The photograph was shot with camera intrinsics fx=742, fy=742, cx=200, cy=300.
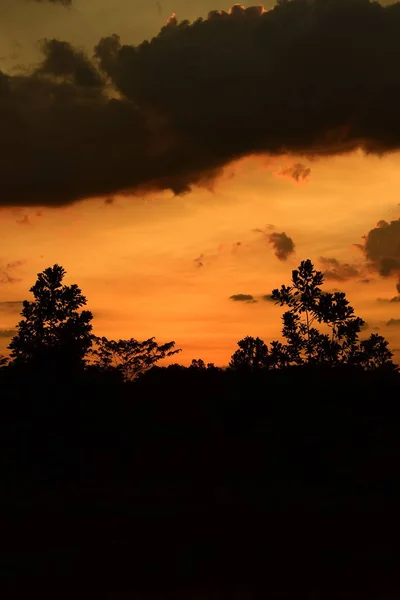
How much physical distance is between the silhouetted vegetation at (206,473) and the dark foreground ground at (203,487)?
5 cm

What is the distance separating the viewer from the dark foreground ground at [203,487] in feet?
35.2

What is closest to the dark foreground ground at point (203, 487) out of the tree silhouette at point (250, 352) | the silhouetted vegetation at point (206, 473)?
the silhouetted vegetation at point (206, 473)

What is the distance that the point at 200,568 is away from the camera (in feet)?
36.4

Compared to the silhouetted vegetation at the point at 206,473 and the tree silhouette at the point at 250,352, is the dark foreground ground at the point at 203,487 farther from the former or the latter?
the tree silhouette at the point at 250,352

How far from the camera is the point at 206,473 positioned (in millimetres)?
21922

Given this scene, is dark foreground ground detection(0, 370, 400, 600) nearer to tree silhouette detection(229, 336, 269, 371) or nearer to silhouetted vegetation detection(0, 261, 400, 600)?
silhouetted vegetation detection(0, 261, 400, 600)

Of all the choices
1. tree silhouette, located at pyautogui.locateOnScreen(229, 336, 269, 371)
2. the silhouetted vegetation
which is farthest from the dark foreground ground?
tree silhouette, located at pyautogui.locateOnScreen(229, 336, 269, 371)

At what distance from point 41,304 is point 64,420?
16.5m

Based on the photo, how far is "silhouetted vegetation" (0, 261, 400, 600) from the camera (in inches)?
434

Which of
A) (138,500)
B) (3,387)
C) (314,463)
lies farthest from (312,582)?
(3,387)

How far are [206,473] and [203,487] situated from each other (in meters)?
2.53

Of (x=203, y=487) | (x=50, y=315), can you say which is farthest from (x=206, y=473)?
(x=50, y=315)

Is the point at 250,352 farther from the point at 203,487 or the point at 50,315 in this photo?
the point at 203,487

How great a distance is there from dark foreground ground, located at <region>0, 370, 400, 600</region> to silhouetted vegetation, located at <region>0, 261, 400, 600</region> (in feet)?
0.17
